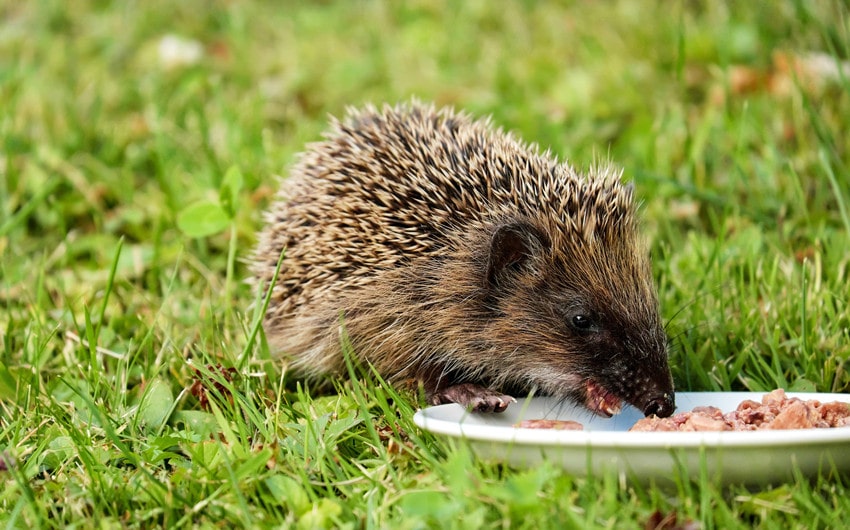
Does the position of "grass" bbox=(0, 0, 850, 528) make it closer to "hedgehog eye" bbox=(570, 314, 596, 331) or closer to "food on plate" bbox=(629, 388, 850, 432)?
"food on plate" bbox=(629, 388, 850, 432)

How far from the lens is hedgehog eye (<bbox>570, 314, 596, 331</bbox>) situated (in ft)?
12.7

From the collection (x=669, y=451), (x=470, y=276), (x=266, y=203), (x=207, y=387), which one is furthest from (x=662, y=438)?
(x=266, y=203)

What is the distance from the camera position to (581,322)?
12.8 ft

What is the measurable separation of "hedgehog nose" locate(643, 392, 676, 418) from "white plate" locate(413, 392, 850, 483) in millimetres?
606

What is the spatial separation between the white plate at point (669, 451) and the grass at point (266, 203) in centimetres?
6

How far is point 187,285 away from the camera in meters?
5.16

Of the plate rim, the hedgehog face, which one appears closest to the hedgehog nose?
the hedgehog face

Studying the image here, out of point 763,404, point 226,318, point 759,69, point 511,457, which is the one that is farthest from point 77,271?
point 759,69

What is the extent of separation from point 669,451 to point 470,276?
54.8 inches

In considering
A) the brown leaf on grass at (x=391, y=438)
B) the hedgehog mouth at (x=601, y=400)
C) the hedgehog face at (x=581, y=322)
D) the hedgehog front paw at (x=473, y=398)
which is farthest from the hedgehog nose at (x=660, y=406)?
the brown leaf on grass at (x=391, y=438)

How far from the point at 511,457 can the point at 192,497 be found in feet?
3.49

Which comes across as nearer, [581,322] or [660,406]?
[660,406]

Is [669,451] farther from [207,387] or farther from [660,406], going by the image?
[207,387]

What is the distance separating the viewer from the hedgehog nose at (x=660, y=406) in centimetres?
364
